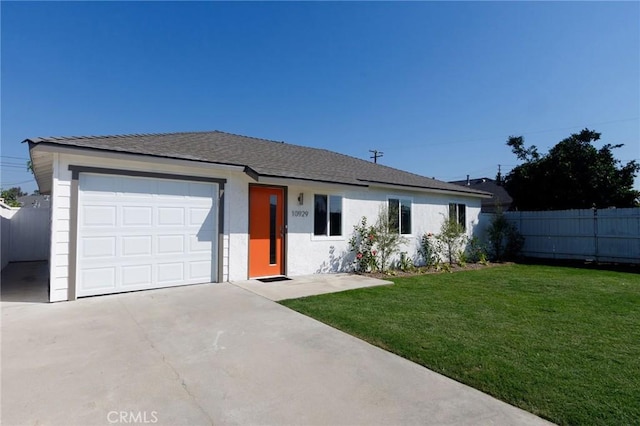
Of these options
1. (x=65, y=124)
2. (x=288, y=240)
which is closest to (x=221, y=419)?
(x=288, y=240)

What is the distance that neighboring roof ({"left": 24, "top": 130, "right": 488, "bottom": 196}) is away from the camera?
270 inches

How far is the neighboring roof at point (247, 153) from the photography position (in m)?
6.86

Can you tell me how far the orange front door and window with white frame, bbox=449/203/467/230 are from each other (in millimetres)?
8121

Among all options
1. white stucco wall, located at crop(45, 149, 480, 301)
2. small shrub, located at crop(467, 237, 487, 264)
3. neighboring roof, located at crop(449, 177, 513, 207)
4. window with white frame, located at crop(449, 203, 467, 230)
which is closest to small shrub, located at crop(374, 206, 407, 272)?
white stucco wall, located at crop(45, 149, 480, 301)

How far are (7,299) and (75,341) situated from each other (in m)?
3.82

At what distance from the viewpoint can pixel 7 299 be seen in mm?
6410

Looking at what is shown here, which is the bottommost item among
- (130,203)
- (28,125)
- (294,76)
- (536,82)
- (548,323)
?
(548,323)

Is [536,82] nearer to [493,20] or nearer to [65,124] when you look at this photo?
[493,20]

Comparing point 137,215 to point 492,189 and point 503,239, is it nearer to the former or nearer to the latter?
point 503,239

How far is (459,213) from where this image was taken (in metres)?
14.0

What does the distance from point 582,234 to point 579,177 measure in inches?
171

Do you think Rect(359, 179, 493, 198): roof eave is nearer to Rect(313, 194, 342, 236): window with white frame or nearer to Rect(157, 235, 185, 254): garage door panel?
Rect(313, 194, 342, 236): window with white frame

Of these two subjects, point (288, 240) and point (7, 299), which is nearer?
point (7, 299)

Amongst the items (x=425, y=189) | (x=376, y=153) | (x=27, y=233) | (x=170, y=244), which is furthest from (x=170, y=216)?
(x=376, y=153)
